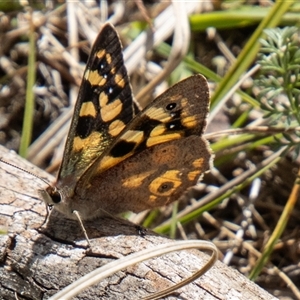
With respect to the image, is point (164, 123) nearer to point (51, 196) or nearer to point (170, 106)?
point (170, 106)

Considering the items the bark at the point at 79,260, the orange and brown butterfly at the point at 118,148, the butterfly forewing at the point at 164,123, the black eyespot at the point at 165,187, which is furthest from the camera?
the black eyespot at the point at 165,187

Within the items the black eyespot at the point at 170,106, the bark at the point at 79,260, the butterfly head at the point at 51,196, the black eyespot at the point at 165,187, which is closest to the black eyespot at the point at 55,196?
the butterfly head at the point at 51,196

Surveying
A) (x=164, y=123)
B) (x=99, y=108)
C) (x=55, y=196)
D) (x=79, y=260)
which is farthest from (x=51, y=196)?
(x=164, y=123)

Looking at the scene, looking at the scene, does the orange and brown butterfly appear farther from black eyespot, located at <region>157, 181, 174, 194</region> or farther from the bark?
the bark

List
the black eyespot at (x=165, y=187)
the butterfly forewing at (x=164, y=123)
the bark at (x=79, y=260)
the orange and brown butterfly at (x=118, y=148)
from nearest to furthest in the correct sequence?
the bark at (x=79, y=260) < the butterfly forewing at (x=164, y=123) < the orange and brown butterfly at (x=118, y=148) < the black eyespot at (x=165, y=187)

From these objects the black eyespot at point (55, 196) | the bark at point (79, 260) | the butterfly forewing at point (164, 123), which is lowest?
the bark at point (79, 260)

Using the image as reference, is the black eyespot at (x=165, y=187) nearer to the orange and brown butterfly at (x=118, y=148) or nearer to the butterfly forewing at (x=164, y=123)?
the orange and brown butterfly at (x=118, y=148)

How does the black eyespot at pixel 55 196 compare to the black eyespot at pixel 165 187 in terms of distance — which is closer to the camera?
the black eyespot at pixel 55 196

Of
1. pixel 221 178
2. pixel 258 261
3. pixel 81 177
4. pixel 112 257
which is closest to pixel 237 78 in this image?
pixel 221 178
